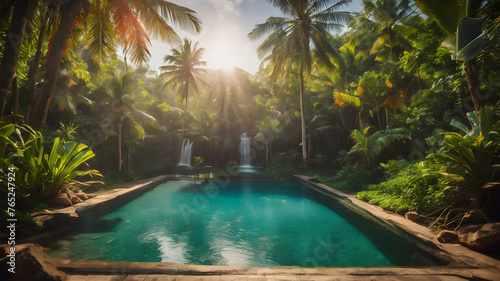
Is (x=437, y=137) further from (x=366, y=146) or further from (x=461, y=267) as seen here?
(x=461, y=267)

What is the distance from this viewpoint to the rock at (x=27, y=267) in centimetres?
202

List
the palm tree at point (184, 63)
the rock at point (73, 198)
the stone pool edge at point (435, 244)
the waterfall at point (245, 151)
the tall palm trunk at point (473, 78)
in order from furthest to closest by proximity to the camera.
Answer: the waterfall at point (245, 151), the palm tree at point (184, 63), the rock at point (73, 198), the tall palm trunk at point (473, 78), the stone pool edge at point (435, 244)

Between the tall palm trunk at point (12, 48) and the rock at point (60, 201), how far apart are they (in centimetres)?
236

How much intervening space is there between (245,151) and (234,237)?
661 inches

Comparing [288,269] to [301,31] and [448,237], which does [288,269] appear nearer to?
[448,237]

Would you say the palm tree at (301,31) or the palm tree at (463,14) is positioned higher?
the palm tree at (301,31)

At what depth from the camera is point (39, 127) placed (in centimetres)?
464

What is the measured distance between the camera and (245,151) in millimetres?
21625

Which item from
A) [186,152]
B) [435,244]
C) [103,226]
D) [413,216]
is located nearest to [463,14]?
[413,216]

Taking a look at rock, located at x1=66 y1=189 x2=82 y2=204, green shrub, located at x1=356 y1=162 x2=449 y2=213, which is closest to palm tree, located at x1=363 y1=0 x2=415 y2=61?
green shrub, located at x1=356 y1=162 x2=449 y2=213

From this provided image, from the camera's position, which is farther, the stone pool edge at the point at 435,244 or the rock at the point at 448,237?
the rock at the point at 448,237

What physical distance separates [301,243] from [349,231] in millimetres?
1557

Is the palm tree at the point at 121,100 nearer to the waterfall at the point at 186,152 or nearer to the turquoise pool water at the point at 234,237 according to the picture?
the waterfall at the point at 186,152

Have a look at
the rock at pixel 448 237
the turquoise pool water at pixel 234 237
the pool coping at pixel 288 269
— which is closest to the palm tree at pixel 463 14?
the rock at pixel 448 237
